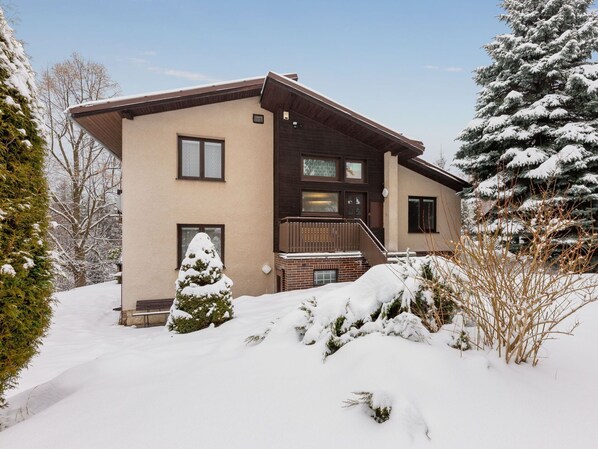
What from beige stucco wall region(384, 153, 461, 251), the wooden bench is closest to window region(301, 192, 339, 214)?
beige stucco wall region(384, 153, 461, 251)

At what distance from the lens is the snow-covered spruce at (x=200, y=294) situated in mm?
6055

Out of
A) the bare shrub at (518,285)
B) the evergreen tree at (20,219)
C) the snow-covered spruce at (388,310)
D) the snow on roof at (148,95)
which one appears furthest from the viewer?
the snow on roof at (148,95)

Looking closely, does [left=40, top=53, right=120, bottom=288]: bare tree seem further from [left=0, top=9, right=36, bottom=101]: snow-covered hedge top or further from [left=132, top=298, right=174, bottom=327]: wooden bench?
[left=0, top=9, right=36, bottom=101]: snow-covered hedge top

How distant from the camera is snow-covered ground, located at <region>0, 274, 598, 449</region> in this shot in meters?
2.29

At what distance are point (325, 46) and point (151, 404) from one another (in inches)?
1453

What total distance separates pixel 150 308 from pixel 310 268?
5.47 metres

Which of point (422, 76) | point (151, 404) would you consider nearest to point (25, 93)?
point (151, 404)

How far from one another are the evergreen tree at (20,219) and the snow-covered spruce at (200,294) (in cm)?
256

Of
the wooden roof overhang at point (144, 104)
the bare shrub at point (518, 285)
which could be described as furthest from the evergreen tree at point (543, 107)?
the wooden roof overhang at point (144, 104)

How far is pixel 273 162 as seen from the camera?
11.4 meters

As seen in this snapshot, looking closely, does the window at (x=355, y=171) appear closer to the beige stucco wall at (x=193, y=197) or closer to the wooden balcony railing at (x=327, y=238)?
the wooden balcony railing at (x=327, y=238)

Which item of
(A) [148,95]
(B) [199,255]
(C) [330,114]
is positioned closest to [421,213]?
(C) [330,114]

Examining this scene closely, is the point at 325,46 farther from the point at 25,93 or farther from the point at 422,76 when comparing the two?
the point at 25,93

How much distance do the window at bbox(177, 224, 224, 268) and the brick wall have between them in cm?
224
